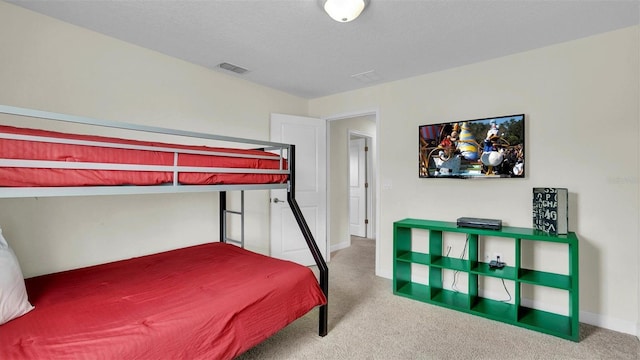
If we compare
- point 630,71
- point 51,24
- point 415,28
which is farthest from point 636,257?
point 51,24

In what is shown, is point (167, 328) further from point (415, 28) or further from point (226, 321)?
point (415, 28)

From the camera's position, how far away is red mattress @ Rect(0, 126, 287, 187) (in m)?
1.21

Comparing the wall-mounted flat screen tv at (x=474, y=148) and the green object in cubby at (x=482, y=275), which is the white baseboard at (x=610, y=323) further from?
the wall-mounted flat screen tv at (x=474, y=148)

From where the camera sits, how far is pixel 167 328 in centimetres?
131

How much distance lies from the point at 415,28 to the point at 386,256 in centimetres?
240

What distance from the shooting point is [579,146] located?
7.77 feet

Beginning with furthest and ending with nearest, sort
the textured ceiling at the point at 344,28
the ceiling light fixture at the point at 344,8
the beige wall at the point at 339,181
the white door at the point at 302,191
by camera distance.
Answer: the beige wall at the point at 339,181
the white door at the point at 302,191
the textured ceiling at the point at 344,28
the ceiling light fixture at the point at 344,8

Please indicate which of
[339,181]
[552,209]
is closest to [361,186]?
[339,181]

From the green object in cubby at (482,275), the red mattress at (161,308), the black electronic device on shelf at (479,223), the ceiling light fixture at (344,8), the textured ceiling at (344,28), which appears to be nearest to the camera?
the red mattress at (161,308)

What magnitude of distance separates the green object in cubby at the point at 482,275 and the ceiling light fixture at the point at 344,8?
75.8 inches

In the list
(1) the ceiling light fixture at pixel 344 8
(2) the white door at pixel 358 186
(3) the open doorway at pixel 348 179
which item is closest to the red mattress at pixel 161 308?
(1) the ceiling light fixture at pixel 344 8

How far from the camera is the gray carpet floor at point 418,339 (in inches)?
76.7

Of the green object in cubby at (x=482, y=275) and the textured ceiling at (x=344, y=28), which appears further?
the green object in cubby at (x=482, y=275)

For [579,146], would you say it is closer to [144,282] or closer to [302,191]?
[302,191]
